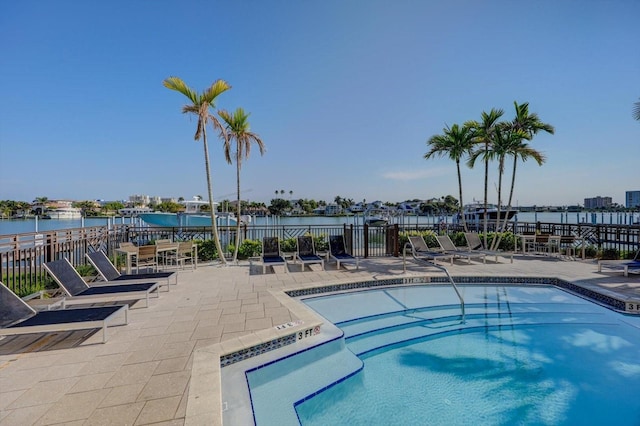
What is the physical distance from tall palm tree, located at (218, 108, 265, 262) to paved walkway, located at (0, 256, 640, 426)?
13.1ft

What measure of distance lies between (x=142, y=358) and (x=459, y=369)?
359cm

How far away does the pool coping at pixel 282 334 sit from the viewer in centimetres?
216

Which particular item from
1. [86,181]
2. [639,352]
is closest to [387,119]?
[639,352]

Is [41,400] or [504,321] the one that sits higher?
[41,400]

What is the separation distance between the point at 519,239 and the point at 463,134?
464 cm

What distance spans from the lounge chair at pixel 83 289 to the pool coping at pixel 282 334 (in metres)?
2.03

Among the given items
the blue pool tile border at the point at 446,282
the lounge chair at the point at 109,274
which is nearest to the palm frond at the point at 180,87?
the lounge chair at the point at 109,274

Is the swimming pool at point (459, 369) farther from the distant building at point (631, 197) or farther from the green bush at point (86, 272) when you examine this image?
the distant building at point (631, 197)

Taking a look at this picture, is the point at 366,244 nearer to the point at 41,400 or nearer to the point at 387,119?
the point at 387,119

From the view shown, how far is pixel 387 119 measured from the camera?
12562mm

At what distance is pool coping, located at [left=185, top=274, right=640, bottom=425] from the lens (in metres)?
2.16

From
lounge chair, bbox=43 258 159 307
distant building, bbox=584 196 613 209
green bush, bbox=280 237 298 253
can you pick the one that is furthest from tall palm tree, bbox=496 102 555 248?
distant building, bbox=584 196 613 209

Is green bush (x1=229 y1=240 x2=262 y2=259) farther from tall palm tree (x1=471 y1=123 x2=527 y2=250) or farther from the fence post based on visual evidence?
tall palm tree (x1=471 y1=123 x2=527 y2=250)

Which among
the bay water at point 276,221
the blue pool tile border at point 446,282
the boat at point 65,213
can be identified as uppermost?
the boat at point 65,213
